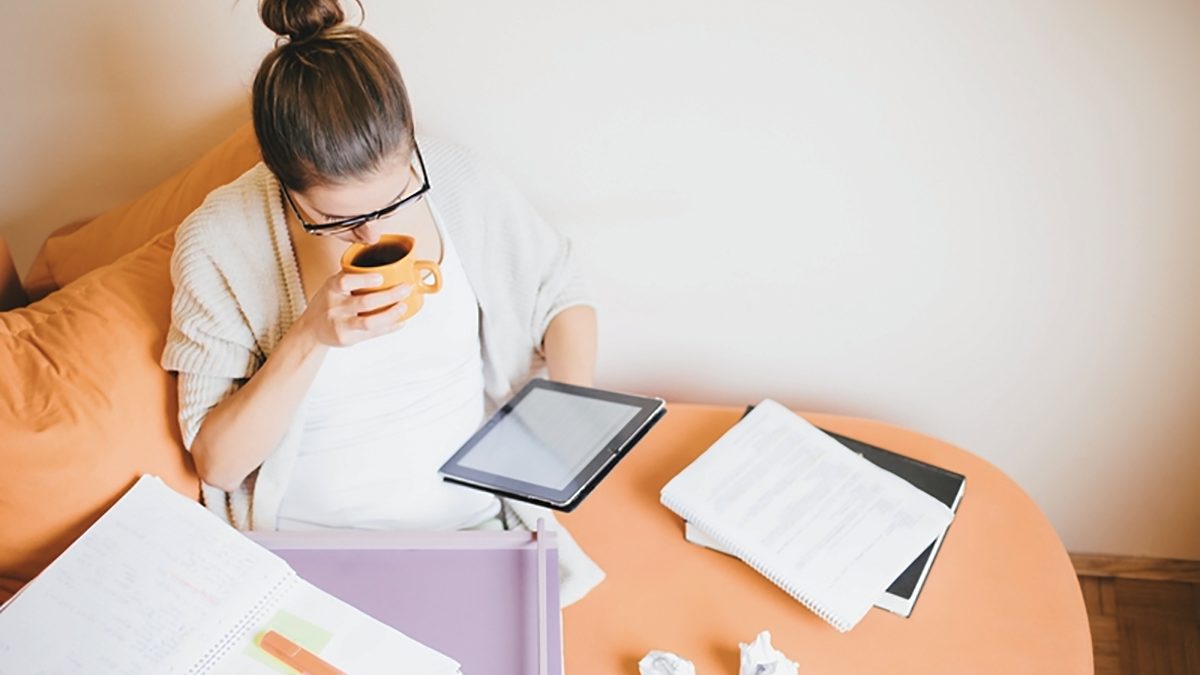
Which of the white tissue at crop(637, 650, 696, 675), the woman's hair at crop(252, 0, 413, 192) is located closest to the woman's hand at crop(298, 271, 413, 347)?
the woman's hair at crop(252, 0, 413, 192)

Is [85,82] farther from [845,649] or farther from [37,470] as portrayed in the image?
[845,649]

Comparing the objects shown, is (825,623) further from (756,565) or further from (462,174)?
(462,174)

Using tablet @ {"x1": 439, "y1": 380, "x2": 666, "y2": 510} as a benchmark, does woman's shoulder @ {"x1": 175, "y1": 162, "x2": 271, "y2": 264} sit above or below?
above

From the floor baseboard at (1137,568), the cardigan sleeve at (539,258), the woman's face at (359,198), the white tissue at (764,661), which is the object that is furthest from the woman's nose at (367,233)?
the floor baseboard at (1137,568)

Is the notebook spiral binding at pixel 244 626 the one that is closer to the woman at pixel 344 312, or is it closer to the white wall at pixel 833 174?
the woman at pixel 344 312

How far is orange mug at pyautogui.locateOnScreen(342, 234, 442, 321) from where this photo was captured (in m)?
0.98

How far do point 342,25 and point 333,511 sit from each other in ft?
1.96

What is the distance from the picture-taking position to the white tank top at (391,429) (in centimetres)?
121

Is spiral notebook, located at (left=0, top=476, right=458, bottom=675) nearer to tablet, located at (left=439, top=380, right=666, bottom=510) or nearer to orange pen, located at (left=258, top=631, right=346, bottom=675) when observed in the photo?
orange pen, located at (left=258, top=631, right=346, bottom=675)

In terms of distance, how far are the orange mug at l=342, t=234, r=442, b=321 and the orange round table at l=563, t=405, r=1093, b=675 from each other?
1.48ft

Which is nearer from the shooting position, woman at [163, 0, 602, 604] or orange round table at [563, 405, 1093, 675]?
woman at [163, 0, 602, 604]

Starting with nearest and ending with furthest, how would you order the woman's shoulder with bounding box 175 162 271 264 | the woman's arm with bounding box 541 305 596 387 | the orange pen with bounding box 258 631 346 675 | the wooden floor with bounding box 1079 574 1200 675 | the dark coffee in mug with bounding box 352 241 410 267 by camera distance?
the orange pen with bounding box 258 631 346 675
the dark coffee in mug with bounding box 352 241 410 267
the woman's shoulder with bounding box 175 162 271 264
the woman's arm with bounding box 541 305 596 387
the wooden floor with bounding box 1079 574 1200 675

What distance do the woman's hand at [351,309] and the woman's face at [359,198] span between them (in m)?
0.09

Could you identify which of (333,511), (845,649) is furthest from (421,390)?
(845,649)
